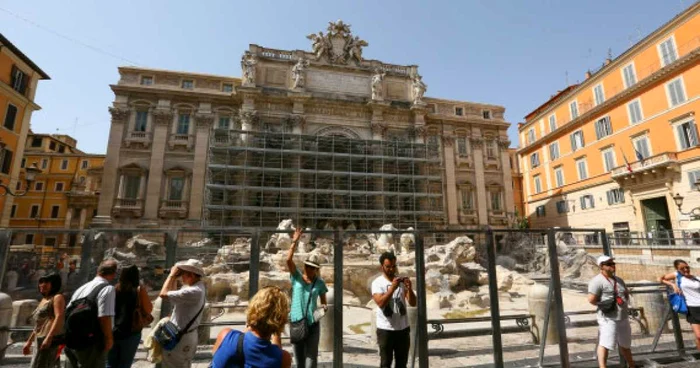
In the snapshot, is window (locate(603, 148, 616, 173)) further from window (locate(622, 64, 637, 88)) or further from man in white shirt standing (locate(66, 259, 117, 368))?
man in white shirt standing (locate(66, 259, 117, 368))

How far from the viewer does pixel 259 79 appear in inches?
895

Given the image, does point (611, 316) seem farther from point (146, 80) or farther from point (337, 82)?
point (146, 80)

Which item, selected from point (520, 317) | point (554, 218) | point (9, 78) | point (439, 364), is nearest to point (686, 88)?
point (554, 218)

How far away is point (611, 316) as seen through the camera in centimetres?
396

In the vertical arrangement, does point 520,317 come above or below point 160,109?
Result: below

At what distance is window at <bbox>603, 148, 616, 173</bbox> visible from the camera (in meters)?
22.3

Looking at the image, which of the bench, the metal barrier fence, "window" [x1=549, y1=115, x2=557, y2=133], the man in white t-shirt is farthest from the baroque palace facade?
the man in white t-shirt

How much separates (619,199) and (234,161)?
1019 inches

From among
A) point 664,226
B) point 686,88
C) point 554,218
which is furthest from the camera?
point 554,218

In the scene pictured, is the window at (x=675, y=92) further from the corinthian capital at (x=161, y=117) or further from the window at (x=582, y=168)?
the corinthian capital at (x=161, y=117)

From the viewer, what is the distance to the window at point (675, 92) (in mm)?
17812

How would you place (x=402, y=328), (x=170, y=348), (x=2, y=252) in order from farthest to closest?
1. (x=2, y=252)
2. (x=402, y=328)
3. (x=170, y=348)

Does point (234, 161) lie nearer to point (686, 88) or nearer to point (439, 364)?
point (439, 364)

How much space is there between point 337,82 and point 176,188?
44.8 feet
